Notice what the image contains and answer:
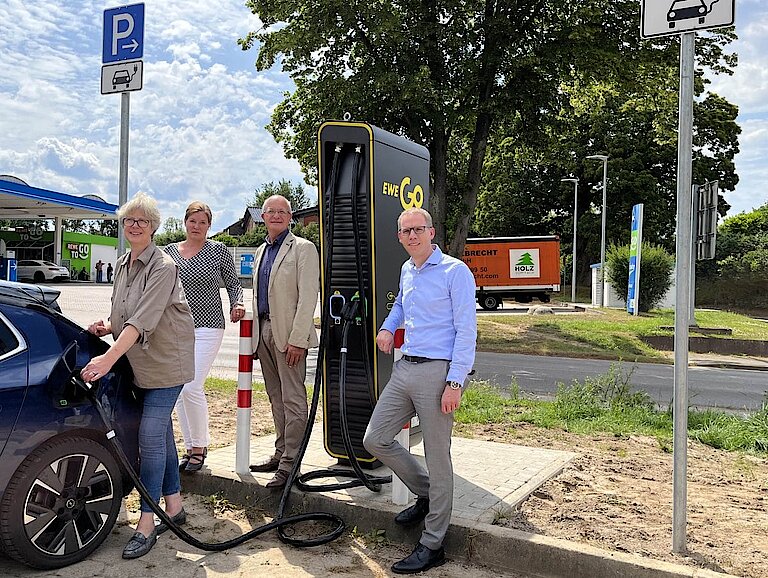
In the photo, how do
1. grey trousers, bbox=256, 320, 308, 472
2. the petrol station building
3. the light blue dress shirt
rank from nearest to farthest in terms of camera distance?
the light blue dress shirt, grey trousers, bbox=256, 320, 308, 472, the petrol station building

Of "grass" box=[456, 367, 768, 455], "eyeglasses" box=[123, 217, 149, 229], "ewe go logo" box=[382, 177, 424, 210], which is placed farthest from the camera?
"grass" box=[456, 367, 768, 455]

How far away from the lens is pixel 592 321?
76.6ft

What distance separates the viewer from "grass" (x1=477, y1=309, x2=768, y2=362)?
56.7 feet

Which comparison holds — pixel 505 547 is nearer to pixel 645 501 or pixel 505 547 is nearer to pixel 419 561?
pixel 419 561

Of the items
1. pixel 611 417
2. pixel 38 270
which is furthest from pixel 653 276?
pixel 38 270

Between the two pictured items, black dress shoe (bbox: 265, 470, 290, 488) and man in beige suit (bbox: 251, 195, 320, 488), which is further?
man in beige suit (bbox: 251, 195, 320, 488)

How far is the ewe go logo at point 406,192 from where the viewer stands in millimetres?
5660

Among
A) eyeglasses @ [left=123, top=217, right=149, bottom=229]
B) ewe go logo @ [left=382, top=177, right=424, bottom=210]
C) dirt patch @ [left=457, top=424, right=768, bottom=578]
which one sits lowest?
dirt patch @ [left=457, top=424, right=768, bottom=578]

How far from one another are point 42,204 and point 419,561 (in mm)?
43399

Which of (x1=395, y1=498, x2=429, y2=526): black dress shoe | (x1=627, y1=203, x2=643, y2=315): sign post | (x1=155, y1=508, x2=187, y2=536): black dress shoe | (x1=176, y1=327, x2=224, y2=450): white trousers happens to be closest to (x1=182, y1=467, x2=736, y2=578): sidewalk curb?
(x1=395, y1=498, x2=429, y2=526): black dress shoe

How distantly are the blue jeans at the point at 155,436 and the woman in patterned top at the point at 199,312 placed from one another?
1.10m

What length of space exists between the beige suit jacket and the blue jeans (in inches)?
42.0

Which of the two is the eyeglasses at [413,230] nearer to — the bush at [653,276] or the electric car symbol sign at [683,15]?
the electric car symbol sign at [683,15]

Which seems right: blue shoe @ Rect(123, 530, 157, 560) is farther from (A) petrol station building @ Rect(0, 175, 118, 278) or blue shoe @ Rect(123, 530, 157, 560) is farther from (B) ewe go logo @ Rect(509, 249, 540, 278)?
(B) ewe go logo @ Rect(509, 249, 540, 278)
